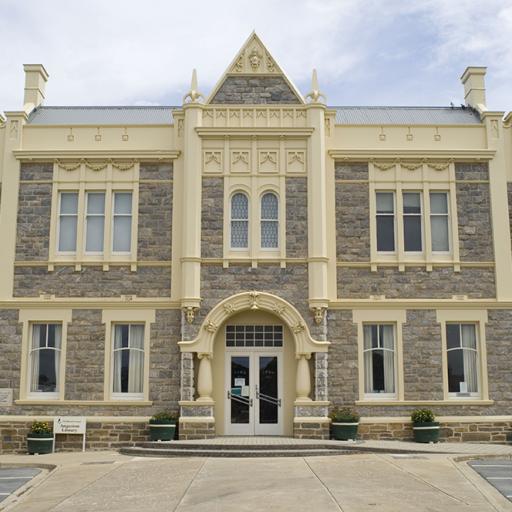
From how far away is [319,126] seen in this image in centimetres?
2127

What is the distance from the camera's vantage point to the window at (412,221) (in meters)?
21.5

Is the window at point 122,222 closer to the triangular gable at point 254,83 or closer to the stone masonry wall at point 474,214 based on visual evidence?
the triangular gable at point 254,83

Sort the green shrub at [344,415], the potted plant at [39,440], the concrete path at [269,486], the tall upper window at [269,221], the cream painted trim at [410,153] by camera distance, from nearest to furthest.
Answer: the concrete path at [269,486], the green shrub at [344,415], the potted plant at [39,440], the tall upper window at [269,221], the cream painted trim at [410,153]

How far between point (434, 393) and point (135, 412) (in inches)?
313

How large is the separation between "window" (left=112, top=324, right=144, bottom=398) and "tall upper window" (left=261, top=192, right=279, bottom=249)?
4.15 metres

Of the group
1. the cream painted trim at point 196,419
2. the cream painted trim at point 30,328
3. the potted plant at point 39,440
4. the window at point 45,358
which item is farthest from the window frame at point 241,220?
the potted plant at point 39,440

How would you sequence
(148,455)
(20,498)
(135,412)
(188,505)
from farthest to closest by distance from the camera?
1. (135,412)
2. (148,455)
3. (20,498)
4. (188,505)

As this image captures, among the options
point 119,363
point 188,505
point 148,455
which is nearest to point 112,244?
point 119,363

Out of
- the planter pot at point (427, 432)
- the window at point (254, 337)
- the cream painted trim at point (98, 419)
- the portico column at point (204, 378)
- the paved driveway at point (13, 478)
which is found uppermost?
the window at point (254, 337)

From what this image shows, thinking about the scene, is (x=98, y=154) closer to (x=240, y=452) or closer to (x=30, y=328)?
(x=30, y=328)

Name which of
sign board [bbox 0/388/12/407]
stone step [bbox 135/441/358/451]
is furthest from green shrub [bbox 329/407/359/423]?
sign board [bbox 0/388/12/407]

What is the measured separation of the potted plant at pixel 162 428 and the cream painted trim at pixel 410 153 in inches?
334

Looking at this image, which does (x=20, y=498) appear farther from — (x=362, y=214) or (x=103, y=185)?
(x=362, y=214)

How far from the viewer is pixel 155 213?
21.4m
